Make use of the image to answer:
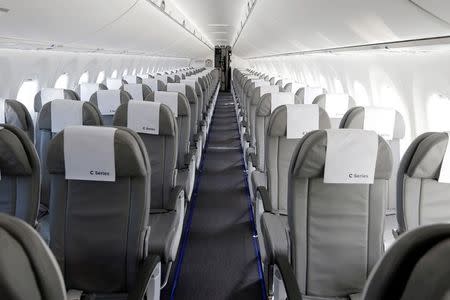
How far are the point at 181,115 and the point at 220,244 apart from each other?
1.47 m

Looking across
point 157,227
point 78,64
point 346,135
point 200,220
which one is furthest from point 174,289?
point 78,64

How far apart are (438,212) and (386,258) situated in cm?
191

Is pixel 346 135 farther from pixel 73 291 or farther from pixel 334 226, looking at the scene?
pixel 73 291

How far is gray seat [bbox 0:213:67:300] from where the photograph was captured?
3.43 feet

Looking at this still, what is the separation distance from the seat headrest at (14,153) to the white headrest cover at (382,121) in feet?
8.46

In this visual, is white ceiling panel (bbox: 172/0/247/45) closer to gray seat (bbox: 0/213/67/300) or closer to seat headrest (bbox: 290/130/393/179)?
seat headrest (bbox: 290/130/393/179)

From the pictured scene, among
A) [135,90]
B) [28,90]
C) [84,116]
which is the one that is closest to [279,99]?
[84,116]

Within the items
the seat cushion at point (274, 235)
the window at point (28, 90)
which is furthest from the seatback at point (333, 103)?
the window at point (28, 90)

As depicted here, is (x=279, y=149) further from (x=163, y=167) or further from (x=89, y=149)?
(x=89, y=149)

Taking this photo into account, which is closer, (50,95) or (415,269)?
(415,269)

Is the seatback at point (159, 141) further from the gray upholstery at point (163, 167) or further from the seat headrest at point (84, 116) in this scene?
the seat headrest at point (84, 116)

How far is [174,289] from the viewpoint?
3611mm

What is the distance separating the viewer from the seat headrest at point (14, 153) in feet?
8.02

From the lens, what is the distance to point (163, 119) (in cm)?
367
